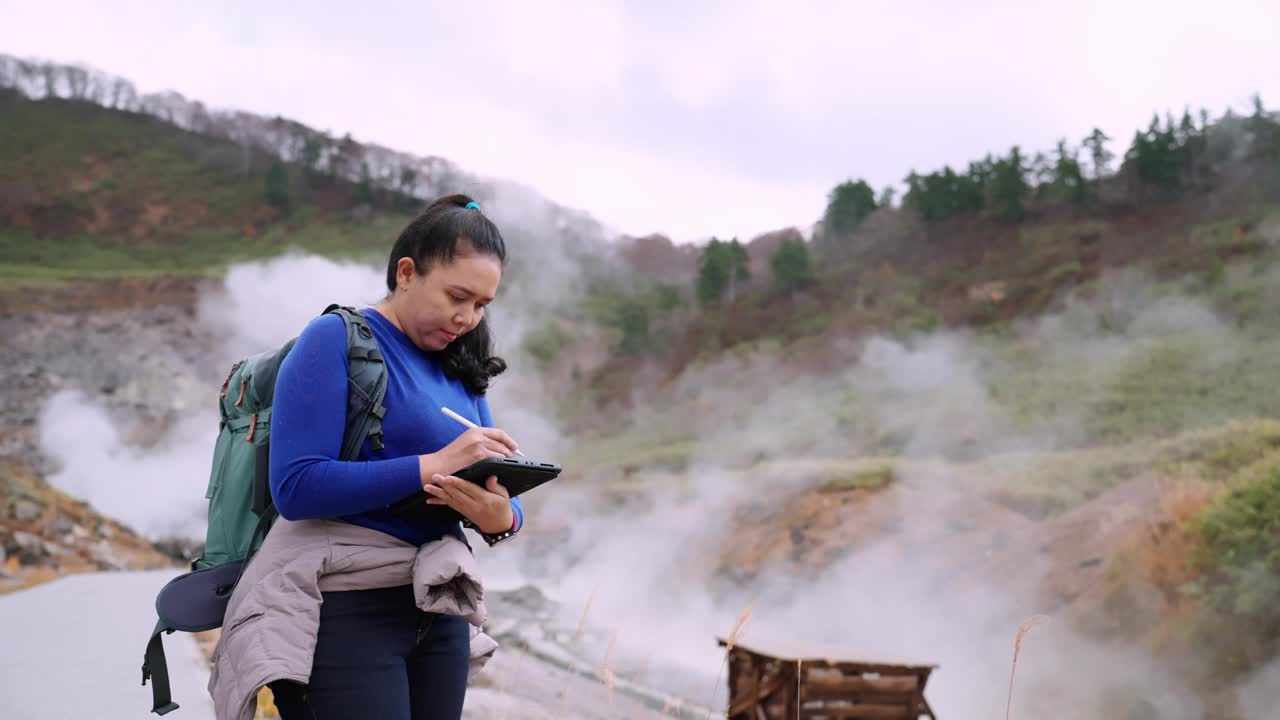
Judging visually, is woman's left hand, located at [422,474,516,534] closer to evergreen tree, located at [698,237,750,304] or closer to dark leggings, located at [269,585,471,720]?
dark leggings, located at [269,585,471,720]

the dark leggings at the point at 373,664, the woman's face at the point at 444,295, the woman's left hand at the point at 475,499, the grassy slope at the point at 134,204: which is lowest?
the dark leggings at the point at 373,664

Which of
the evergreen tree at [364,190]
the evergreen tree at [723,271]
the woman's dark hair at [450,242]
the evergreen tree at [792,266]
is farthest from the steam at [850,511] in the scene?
the evergreen tree at [364,190]

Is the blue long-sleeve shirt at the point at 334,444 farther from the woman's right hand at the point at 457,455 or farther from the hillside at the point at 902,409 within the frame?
the hillside at the point at 902,409

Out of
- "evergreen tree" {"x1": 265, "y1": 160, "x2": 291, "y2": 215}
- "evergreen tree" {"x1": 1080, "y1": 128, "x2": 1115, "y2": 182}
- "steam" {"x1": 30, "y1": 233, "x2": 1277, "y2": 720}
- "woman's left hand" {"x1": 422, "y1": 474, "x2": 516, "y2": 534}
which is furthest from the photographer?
"evergreen tree" {"x1": 265, "y1": 160, "x2": 291, "y2": 215}

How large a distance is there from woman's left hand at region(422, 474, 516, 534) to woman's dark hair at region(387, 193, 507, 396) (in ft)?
0.99

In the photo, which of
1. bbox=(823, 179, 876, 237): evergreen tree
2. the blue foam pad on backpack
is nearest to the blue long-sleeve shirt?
the blue foam pad on backpack

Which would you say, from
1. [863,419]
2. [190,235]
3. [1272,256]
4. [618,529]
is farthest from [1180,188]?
[190,235]

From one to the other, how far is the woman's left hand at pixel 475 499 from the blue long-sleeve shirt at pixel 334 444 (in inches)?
1.5

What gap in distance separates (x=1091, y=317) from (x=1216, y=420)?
7.14m

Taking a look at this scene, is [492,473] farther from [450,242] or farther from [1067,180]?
[1067,180]

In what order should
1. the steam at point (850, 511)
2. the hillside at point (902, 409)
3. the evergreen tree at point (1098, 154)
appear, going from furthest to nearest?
the evergreen tree at point (1098, 154)
the hillside at point (902, 409)
the steam at point (850, 511)

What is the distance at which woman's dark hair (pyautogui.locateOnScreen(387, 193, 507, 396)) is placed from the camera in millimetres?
1573

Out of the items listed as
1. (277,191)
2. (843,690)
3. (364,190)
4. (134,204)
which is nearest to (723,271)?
(364,190)

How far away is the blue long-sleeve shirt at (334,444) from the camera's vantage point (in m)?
1.36
